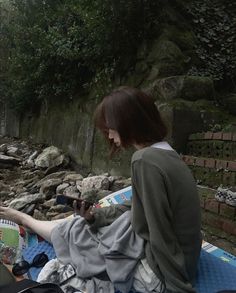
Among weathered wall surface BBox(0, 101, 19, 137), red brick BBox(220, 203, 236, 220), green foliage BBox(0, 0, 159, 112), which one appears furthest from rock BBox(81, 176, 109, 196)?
weathered wall surface BBox(0, 101, 19, 137)

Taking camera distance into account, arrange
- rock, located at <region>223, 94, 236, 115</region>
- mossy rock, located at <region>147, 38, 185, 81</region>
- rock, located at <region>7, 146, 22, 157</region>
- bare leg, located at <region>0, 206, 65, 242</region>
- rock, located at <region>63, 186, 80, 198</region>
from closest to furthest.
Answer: bare leg, located at <region>0, 206, 65, 242</region>
rock, located at <region>223, 94, 236, 115</region>
rock, located at <region>63, 186, 80, 198</region>
mossy rock, located at <region>147, 38, 185, 81</region>
rock, located at <region>7, 146, 22, 157</region>

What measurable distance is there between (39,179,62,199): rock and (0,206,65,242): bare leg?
2.33 m

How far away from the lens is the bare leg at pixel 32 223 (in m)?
2.58

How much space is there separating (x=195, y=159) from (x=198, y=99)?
2.92 feet

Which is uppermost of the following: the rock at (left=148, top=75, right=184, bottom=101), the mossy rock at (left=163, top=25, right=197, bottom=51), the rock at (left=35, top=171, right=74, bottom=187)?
the mossy rock at (left=163, top=25, right=197, bottom=51)

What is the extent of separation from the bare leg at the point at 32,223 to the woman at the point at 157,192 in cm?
77

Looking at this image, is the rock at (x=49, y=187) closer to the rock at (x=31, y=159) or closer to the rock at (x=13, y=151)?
the rock at (x=31, y=159)

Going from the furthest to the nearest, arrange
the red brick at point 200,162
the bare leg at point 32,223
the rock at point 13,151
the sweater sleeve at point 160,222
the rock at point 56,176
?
the rock at point 13,151 < the rock at point 56,176 < the red brick at point 200,162 < the bare leg at point 32,223 < the sweater sleeve at point 160,222

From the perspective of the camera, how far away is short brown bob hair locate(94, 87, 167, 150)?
6.39 feet

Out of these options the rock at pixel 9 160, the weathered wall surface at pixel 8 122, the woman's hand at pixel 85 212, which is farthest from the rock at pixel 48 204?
the weathered wall surface at pixel 8 122

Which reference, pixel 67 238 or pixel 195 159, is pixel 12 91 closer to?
pixel 195 159

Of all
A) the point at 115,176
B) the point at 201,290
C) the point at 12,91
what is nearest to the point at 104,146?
the point at 115,176

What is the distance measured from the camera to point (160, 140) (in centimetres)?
201

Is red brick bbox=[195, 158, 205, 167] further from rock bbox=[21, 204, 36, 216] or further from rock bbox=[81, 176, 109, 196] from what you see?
rock bbox=[21, 204, 36, 216]
